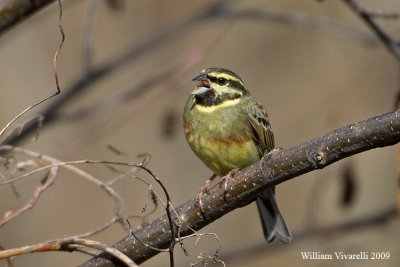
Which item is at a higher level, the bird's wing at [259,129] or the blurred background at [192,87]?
the blurred background at [192,87]

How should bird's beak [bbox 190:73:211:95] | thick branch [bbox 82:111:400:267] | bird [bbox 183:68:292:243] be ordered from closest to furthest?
thick branch [bbox 82:111:400:267] → bird [bbox 183:68:292:243] → bird's beak [bbox 190:73:211:95]

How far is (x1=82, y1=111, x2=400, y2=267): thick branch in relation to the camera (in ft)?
8.45

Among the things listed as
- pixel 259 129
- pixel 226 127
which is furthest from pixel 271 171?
pixel 259 129

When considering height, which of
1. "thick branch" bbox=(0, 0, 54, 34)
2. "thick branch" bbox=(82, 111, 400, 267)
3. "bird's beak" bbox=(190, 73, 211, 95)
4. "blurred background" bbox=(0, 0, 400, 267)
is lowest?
"thick branch" bbox=(82, 111, 400, 267)

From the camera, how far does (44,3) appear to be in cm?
347

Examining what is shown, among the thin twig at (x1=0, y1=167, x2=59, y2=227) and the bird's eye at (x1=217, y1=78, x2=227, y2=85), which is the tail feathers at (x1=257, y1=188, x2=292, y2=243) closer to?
the bird's eye at (x1=217, y1=78, x2=227, y2=85)

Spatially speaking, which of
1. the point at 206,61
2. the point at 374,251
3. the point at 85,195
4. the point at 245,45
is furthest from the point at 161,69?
the point at 374,251

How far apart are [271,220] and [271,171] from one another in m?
2.06

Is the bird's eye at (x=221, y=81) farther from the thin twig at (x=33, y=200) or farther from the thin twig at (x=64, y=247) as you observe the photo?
the thin twig at (x=64, y=247)

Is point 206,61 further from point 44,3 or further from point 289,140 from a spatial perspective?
point 44,3

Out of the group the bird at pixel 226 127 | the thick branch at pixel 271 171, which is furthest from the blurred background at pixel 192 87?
the thick branch at pixel 271 171

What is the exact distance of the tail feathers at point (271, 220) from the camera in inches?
187

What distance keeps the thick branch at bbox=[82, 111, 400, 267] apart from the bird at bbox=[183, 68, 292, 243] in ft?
3.61

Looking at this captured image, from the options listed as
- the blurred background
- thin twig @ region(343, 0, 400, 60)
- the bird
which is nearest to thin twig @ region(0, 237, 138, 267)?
the bird
